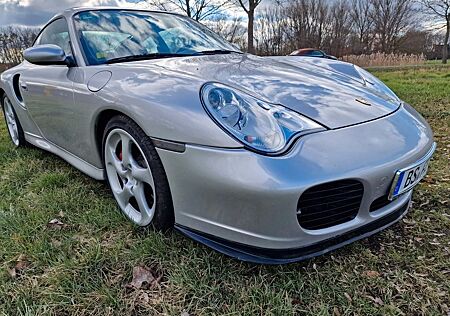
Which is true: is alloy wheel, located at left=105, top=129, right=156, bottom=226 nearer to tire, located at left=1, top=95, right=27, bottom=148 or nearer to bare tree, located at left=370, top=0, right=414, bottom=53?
tire, located at left=1, top=95, right=27, bottom=148

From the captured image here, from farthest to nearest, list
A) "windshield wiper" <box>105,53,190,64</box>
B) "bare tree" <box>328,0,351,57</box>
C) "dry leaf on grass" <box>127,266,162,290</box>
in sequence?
"bare tree" <box>328,0,351,57</box> → "windshield wiper" <box>105,53,190,64</box> → "dry leaf on grass" <box>127,266,162,290</box>

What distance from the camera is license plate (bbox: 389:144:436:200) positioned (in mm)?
1415

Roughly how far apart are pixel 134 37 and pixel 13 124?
1871 millimetres

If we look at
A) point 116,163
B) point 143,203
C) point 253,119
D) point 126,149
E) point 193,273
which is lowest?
point 193,273

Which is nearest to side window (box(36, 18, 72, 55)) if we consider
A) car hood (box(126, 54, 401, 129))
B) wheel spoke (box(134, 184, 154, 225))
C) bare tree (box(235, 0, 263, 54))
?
car hood (box(126, 54, 401, 129))

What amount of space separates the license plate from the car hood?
0.26m

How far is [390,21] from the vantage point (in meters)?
30.2

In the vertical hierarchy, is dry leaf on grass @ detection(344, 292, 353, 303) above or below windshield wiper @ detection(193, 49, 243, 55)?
below

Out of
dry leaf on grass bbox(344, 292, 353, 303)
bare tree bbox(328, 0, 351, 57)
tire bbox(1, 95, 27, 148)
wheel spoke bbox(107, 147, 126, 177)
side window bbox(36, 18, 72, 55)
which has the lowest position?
bare tree bbox(328, 0, 351, 57)

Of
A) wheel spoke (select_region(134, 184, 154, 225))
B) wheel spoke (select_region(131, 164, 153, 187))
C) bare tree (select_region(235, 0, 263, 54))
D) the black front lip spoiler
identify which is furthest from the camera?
bare tree (select_region(235, 0, 263, 54))

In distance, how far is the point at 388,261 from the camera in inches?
62.1

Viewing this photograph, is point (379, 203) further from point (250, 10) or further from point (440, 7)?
point (440, 7)

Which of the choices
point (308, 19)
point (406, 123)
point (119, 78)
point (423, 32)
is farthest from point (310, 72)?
point (423, 32)

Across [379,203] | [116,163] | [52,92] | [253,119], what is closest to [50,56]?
[52,92]
